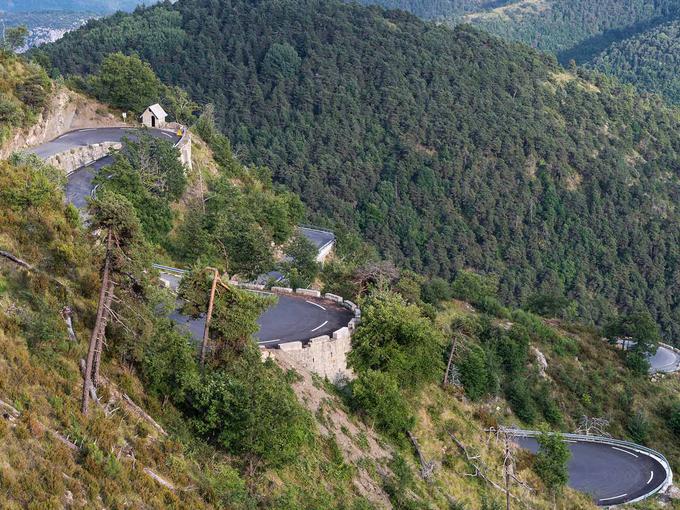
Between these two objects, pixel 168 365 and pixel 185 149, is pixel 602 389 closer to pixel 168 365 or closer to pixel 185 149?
pixel 185 149

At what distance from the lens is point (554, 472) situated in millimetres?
32031

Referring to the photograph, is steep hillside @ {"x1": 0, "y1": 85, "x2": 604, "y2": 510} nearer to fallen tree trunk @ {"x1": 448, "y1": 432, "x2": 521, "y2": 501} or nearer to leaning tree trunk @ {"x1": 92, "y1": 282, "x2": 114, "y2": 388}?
leaning tree trunk @ {"x1": 92, "y1": 282, "x2": 114, "y2": 388}

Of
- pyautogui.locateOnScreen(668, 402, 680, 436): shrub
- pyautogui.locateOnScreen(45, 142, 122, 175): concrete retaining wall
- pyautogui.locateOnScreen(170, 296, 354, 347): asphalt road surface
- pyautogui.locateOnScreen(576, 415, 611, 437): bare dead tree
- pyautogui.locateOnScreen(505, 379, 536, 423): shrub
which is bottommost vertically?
pyautogui.locateOnScreen(668, 402, 680, 436): shrub

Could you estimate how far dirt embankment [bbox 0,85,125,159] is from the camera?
139ft

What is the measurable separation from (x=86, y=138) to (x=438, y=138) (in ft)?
270

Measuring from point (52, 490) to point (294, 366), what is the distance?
13801 mm

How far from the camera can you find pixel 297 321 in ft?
98.6

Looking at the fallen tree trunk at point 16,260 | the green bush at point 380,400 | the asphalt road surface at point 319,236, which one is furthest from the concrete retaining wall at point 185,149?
the fallen tree trunk at point 16,260

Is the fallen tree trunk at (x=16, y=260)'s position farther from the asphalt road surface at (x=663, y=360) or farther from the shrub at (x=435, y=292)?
the asphalt road surface at (x=663, y=360)

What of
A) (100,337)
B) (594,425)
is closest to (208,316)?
(100,337)

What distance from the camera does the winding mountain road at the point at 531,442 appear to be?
29.2 m

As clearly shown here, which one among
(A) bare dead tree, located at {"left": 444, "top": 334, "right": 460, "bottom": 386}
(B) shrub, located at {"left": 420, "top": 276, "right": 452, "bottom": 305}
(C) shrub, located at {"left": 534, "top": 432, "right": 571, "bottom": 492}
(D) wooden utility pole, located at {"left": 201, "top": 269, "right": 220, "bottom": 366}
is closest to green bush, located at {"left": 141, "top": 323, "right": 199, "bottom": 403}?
(D) wooden utility pole, located at {"left": 201, "top": 269, "right": 220, "bottom": 366}

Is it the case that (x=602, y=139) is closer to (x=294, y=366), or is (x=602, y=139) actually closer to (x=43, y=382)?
(x=294, y=366)

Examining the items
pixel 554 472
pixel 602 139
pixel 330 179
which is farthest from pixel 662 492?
pixel 602 139
